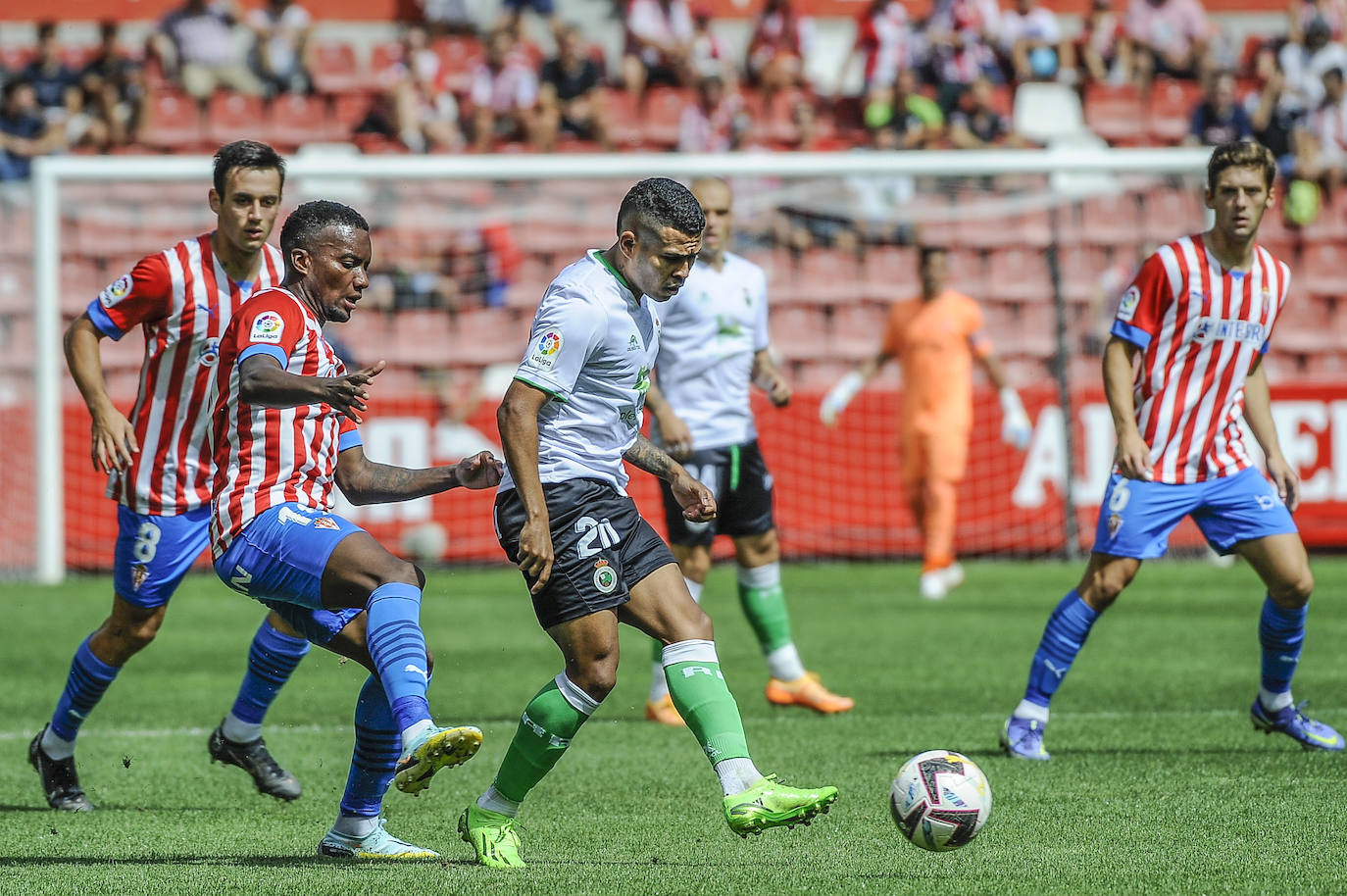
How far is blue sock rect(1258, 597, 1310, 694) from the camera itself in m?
7.10

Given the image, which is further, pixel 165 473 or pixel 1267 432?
pixel 1267 432

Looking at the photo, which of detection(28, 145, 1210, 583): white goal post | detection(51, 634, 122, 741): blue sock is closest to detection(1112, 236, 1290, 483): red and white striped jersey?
detection(51, 634, 122, 741): blue sock

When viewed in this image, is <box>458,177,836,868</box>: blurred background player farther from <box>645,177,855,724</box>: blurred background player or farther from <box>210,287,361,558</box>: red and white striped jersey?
<box>645,177,855,724</box>: blurred background player

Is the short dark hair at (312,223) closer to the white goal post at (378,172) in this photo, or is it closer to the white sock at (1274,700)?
the white sock at (1274,700)

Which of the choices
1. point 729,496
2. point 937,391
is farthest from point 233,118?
point 729,496

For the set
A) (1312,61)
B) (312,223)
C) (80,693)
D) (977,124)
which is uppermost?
(1312,61)

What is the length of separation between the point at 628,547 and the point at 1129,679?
488 centimetres

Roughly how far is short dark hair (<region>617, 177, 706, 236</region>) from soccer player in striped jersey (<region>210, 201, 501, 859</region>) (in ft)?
2.70

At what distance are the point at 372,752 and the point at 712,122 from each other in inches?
511

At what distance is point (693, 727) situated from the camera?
5.09 m

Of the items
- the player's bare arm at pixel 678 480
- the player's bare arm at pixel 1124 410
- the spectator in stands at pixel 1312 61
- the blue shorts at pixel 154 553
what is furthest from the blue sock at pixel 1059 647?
the spectator in stands at pixel 1312 61

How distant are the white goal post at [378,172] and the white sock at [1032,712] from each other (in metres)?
7.80

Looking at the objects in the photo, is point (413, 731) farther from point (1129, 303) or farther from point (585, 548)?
point (1129, 303)

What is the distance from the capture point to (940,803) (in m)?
4.91
